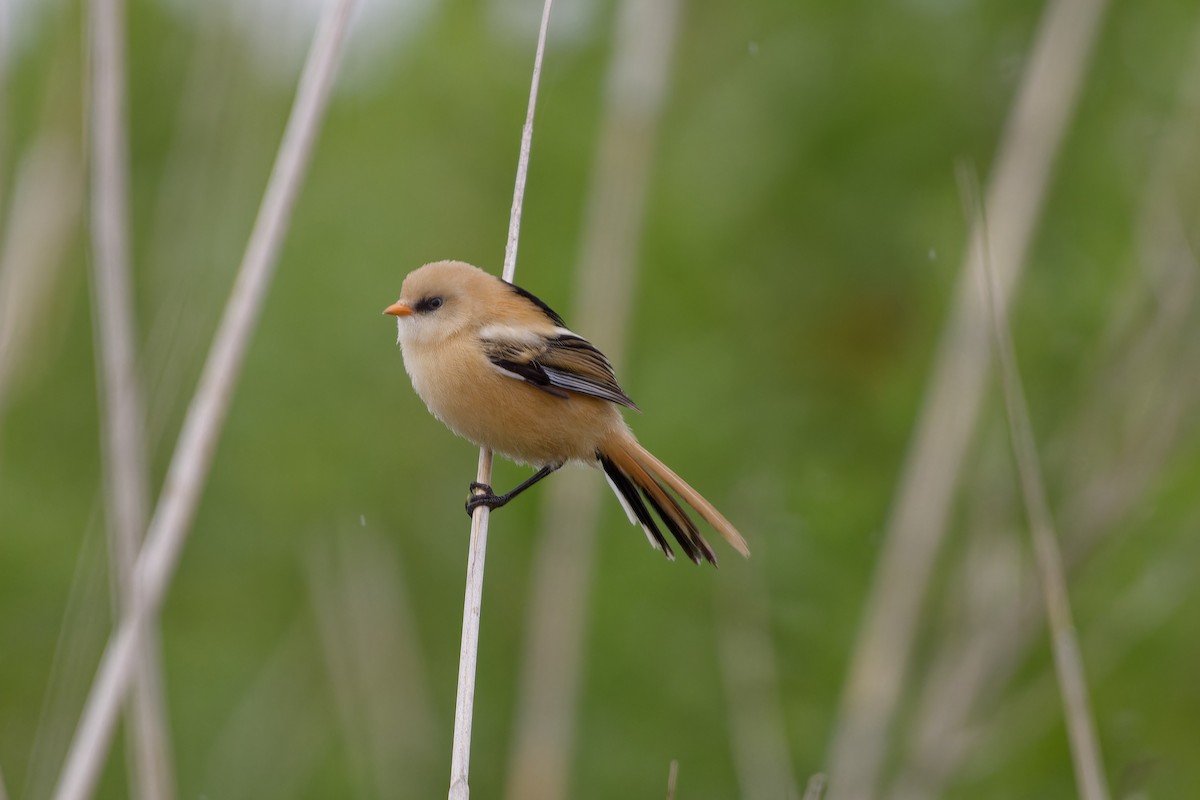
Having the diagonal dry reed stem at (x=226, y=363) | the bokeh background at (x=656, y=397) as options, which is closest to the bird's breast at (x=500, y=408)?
the diagonal dry reed stem at (x=226, y=363)

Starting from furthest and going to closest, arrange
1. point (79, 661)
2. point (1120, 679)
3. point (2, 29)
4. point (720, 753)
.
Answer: point (720, 753) → point (1120, 679) → point (79, 661) → point (2, 29)

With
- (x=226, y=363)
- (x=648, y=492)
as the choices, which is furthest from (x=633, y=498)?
(x=226, y=363)

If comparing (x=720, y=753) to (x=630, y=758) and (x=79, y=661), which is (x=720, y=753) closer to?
(x=630, y=758)

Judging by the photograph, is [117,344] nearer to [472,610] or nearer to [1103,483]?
[472,610]

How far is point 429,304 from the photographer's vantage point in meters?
3.36

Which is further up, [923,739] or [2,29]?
[2,29]

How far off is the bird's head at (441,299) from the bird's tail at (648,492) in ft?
1.67

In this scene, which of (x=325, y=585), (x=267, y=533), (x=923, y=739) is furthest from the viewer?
(x=267, y=533)

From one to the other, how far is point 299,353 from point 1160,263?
5634mm

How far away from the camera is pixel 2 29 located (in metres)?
3.01

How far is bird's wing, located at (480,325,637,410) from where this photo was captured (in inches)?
130

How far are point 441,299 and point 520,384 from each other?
0.31m

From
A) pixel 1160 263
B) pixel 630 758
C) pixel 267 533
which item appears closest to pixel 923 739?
pixel 1160 263

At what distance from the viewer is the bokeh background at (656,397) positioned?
19.1ft
